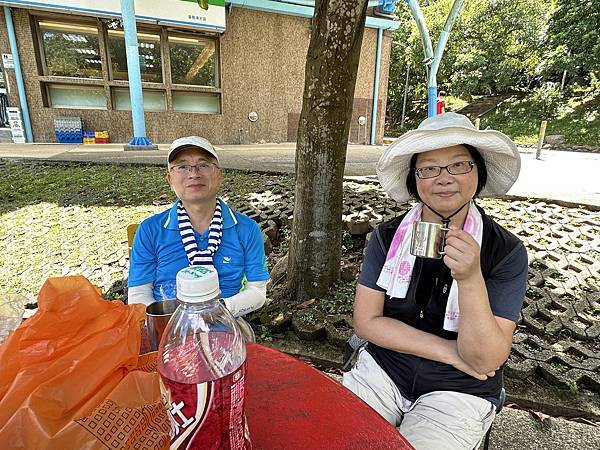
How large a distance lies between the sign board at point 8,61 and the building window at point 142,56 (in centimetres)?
231

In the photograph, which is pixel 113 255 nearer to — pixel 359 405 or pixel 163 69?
pixel 359 405

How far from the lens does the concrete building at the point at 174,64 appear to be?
10422 millimetres

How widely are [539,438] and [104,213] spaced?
A: 4972 millimetres

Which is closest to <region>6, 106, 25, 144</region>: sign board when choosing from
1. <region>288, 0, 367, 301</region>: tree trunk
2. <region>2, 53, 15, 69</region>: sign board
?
<region>2, 53, 15, 69</region>: sign board

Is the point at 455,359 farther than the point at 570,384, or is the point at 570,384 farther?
the point at 570,384

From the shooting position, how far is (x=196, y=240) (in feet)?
6.57

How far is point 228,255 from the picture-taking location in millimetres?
2045

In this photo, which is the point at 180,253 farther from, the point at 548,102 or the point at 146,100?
the point at 548,102

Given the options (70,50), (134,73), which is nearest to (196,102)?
(134,73)

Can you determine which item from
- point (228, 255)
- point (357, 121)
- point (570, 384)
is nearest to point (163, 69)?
point (357, 121)

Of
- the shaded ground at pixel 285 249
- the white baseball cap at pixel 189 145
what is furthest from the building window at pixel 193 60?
the white baseball cap at pixel 189 145

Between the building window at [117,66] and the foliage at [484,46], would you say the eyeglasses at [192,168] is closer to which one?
the building window at [117,66]

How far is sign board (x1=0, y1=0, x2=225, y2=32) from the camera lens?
31.9 ft

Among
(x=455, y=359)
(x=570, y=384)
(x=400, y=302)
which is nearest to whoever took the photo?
(x=455, y=359)
